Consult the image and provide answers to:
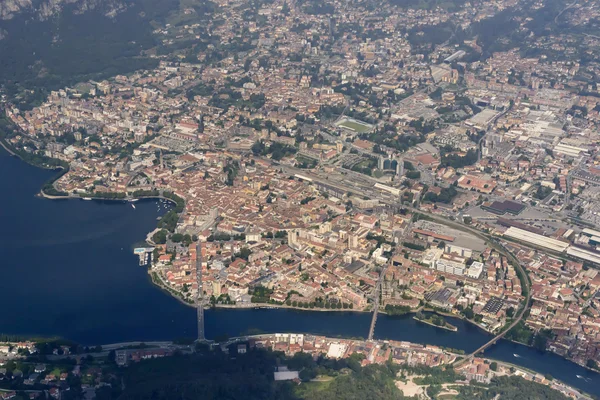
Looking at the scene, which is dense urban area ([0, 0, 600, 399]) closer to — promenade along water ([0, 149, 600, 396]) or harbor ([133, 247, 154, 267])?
harbor ([133, 247, 154, 267])

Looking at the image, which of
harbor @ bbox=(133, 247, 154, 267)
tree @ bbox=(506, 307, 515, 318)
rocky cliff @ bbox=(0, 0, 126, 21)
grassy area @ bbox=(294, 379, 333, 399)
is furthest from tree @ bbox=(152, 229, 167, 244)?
rocky cliff @ bbox=(0, 0, 126, 21)

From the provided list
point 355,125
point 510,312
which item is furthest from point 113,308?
point 355,125

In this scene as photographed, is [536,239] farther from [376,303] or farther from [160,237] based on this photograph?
[160,237]

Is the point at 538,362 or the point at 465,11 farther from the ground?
the point at 465,11

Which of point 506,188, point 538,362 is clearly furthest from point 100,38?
point 538,362

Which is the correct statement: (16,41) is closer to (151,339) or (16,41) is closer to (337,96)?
(337,96)
